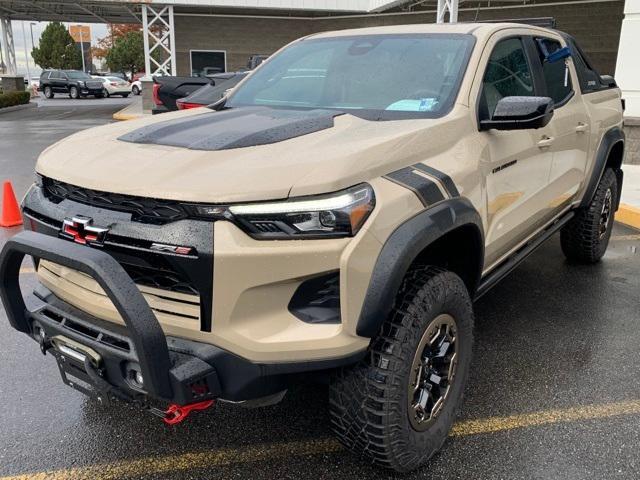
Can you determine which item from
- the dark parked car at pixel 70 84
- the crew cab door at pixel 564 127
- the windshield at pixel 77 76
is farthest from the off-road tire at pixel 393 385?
the windshield at pixel 77 76

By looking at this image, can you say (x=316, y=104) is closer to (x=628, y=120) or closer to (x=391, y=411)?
(x=391, y=411)

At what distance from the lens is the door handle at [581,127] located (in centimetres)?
430

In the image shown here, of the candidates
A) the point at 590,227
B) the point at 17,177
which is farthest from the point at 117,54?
the point at 590,227

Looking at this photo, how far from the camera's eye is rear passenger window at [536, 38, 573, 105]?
402cm

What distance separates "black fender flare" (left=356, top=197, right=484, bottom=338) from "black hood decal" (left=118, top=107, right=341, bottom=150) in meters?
0.61

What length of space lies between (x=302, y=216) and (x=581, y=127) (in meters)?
3.01

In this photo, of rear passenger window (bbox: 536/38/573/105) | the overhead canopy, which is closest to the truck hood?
rear passenger window (bbox: 536/38/573/105)

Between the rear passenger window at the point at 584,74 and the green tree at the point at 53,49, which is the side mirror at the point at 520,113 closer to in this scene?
the rear passenger window at the point at 584,74

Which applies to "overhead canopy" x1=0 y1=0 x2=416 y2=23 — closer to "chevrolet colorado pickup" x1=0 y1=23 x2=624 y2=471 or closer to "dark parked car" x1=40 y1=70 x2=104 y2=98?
"dark parked car" x1=40 y1=70 x2=104 y2=98

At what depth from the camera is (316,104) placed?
11.1 ft

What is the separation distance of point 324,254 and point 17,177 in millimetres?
9027

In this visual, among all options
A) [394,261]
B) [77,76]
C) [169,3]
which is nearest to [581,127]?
[394,261]

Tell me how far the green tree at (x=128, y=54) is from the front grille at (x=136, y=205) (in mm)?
60440

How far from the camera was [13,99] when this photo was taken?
85.1 ft
